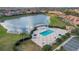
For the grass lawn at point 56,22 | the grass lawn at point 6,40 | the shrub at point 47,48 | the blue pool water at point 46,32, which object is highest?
the grass lawn at point 56,22

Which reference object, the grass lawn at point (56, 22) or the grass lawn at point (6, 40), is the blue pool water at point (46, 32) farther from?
the grass lawn at point (6, 40)

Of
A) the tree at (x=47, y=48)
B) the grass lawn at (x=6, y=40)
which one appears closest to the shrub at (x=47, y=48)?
the tree at (x=47, y=48)

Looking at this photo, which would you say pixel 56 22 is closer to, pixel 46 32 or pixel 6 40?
pixel 46 32

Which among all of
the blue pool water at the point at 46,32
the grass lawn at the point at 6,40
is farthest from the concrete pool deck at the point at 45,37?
the grass lawn at the point at 6,40

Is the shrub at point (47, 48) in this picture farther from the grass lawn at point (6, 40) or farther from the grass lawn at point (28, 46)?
the grass lawn at point (6, 40)

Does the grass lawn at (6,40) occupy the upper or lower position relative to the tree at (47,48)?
upper

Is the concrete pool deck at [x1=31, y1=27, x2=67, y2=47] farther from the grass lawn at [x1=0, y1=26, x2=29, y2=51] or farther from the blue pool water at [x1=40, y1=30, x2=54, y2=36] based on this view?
the grass lawn at [x1=0, y1=26, x2=29, y2=51]
